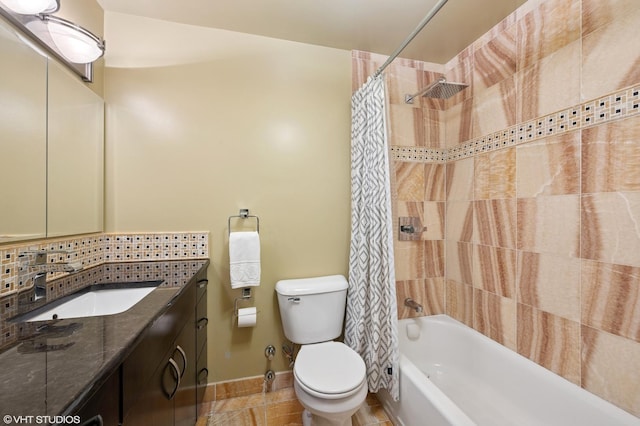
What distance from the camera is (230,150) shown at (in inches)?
64.4

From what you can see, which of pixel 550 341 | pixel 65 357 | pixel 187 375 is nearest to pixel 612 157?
pixel 550 341

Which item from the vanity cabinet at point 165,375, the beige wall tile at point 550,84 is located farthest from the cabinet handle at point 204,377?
the beige wall tile at point 550,84

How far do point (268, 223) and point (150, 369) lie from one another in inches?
40.0

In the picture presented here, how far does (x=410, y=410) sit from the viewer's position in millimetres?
1294

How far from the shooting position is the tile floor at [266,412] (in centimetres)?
146

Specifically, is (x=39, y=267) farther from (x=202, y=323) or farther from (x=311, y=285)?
(x=311, y=285)

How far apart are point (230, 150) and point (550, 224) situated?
1844mm

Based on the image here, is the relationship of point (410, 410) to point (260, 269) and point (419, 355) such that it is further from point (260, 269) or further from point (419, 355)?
point (260, 269)

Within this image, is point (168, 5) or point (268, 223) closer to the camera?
point (168, 5)

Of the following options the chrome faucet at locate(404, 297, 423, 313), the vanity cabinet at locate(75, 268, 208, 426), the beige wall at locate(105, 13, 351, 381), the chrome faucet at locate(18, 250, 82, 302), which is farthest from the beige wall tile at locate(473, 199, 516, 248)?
the chrome faucet at locate(18, 250, 82, 302)

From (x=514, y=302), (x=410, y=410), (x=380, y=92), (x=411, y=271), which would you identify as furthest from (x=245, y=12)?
(x=410, y=410)

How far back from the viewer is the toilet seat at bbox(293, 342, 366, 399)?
1138 millimetres

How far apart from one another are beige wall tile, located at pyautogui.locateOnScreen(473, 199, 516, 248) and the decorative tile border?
0.35m

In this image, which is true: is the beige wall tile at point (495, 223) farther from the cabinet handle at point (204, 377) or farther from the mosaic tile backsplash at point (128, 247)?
the cabinet handle at point (204, 377)
